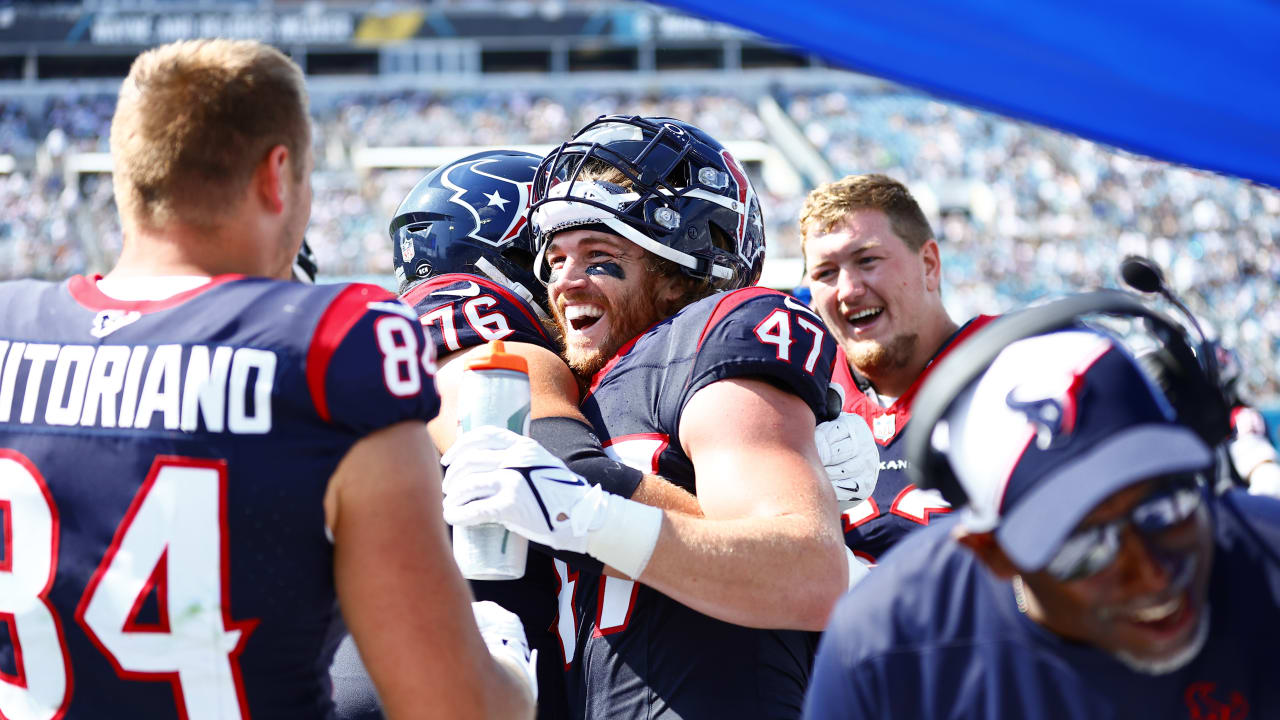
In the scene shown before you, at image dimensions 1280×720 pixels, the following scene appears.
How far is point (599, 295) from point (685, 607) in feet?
2.63

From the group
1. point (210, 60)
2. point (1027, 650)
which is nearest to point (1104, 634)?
point (1027, 650)

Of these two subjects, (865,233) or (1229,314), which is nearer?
(865,233)

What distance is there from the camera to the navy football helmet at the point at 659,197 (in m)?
2.93

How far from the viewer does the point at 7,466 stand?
1.82m

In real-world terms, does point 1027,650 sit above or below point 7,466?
below

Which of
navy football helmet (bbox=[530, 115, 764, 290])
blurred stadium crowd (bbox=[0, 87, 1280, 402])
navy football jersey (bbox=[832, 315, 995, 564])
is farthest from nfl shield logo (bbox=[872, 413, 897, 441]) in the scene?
blurred stadium crowd (bbox=[0, 87, 1280, 402])

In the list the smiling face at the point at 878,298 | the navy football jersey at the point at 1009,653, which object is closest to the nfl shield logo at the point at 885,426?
the smiling face at the point at 878,298

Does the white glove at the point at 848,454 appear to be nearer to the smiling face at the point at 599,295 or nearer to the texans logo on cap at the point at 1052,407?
the smiling face at the point at 599,295

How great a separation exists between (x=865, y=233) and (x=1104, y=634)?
348cm

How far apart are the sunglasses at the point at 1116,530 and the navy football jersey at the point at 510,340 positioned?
60.6 inches

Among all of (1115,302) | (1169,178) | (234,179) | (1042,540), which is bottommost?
(1042,540)

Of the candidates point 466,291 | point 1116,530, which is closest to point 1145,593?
point 1116,530

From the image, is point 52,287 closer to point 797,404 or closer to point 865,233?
point 797,404

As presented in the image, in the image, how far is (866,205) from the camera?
4.92m
